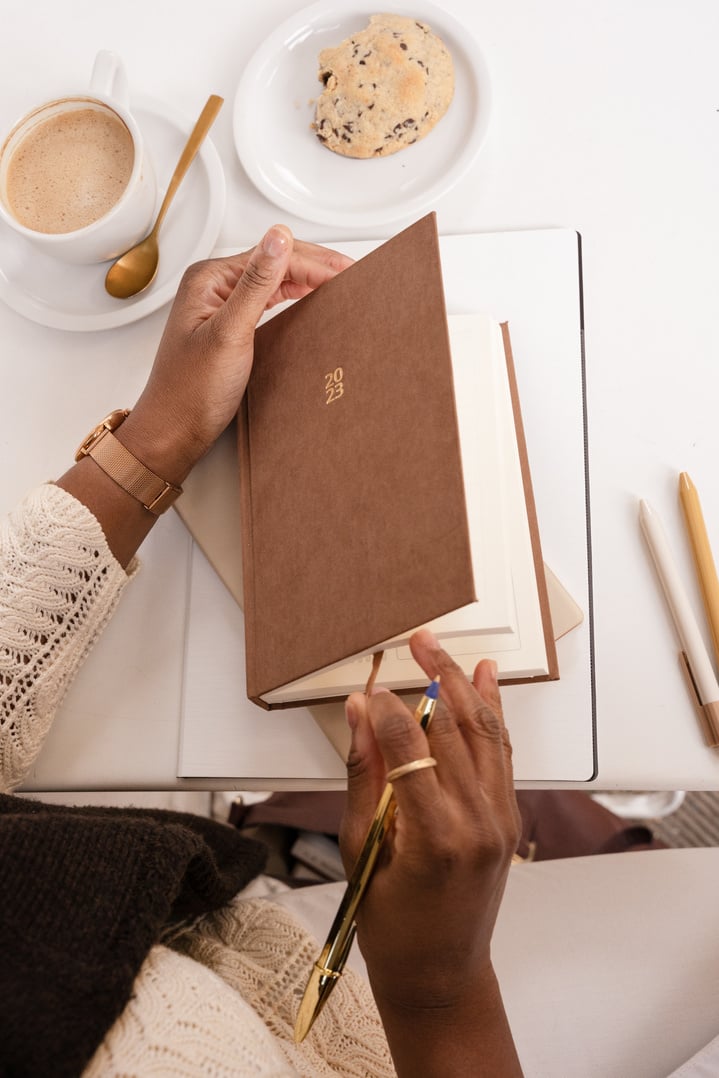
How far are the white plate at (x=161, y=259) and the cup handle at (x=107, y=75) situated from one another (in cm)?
7

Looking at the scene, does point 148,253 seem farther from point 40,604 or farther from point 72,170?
point 40,604

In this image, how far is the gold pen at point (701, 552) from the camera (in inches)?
25.9

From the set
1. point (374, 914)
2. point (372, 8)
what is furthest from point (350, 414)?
point (372, 8)

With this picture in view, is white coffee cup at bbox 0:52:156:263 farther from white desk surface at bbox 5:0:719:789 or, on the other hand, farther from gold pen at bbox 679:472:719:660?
gold pen at bbox 679:472:719:660

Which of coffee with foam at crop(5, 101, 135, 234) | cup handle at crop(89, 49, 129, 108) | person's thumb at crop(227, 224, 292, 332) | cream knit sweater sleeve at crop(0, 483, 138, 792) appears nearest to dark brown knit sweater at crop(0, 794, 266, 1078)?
cream knit sweater sleeve at crop(0, 483, 138, 792)

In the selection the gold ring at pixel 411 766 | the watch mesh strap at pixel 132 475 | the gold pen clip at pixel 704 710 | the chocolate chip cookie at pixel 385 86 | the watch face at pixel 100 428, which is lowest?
the gold ring at pixel 411 766

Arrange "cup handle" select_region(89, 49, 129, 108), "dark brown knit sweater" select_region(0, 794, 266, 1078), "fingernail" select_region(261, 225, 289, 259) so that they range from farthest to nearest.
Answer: "cup handle" select_region(89, 49, 129, 108), "fingernail" select_region(261, 225, 289, 259), "dark brown knit sweater" select_region(0, 794, 266, 1078)

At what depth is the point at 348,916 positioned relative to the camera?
1.78ft

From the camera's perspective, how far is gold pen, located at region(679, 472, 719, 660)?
2.15ft

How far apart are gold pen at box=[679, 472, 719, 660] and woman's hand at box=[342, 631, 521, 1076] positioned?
0.67ft

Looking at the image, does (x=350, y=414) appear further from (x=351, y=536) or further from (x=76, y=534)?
A: (x=76, y=534)

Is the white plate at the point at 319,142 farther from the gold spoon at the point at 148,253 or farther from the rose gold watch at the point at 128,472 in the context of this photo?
the rose gold watch at the point at 128,472

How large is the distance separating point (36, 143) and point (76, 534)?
1.21 feet

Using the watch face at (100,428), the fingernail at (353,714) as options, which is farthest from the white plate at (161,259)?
the fingernail at (353,714)
